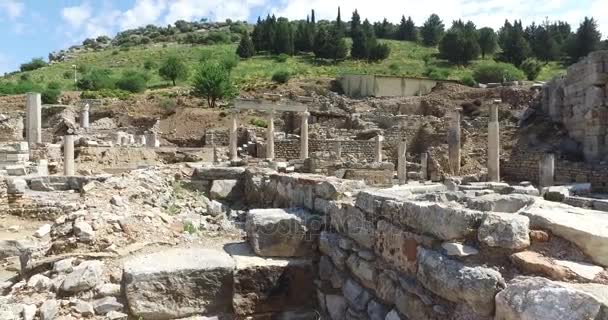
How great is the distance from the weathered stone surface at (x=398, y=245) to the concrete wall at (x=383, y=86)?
41959 millimetres

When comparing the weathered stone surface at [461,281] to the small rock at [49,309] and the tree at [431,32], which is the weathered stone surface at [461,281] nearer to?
the small rock at [49,309]

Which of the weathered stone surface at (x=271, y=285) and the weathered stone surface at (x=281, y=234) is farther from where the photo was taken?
the weathered stone surface at (x=281, y=234)

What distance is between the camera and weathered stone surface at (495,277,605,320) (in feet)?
6.86

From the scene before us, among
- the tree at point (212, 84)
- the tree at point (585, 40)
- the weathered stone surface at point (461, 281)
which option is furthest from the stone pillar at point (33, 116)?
the tree at point (585, 40)

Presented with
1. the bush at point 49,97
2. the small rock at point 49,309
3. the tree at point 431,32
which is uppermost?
the tree at point 431,32

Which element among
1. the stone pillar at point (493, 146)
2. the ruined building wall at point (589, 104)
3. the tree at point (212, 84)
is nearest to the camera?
the stone pillar at point (493, 146)

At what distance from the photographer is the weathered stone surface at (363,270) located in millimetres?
3769

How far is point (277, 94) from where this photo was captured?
1610 inches

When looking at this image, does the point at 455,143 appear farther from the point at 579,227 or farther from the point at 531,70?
the point at 531,70

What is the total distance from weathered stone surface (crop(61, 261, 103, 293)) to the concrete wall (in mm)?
41719

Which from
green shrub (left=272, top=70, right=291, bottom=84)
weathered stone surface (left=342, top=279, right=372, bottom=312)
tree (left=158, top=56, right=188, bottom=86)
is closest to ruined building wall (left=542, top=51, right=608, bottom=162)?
weathered stone surface (left=342, top=279, right=372, bottom=312)

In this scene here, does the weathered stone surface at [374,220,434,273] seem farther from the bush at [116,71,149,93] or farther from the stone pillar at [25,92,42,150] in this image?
the bush at [116,71,149,93]

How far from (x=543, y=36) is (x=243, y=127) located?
5075 cm

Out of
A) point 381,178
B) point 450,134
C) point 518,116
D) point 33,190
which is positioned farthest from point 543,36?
point 33,190
